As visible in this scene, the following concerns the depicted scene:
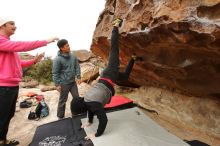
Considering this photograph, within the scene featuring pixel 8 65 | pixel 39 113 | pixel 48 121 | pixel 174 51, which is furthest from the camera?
pixel 39 113

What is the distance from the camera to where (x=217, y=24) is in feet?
10.5

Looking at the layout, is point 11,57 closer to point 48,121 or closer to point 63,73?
point 63,73

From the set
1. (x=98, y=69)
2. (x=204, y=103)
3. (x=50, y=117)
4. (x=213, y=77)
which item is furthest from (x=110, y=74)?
(x=98, y=69)

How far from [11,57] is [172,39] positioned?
8.11 ft

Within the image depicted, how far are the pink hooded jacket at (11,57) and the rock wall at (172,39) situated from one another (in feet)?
5.15

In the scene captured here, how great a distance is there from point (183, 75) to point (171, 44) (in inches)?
43.6

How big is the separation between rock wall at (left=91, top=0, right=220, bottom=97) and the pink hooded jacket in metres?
1.57

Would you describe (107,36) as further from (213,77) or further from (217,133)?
(217,133)

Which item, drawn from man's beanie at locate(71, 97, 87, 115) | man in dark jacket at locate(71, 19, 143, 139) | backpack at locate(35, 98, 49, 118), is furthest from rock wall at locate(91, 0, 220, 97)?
backpack at locate(35, 98, 49, 118)

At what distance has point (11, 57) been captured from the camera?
4.26 meters

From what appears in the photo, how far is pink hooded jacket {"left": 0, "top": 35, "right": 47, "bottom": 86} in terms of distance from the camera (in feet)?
13.3

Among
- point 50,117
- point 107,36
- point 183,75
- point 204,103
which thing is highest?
point 107,36

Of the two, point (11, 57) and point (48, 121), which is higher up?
point (11, 57)

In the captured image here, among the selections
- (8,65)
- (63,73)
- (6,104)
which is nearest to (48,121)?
(63,73)
